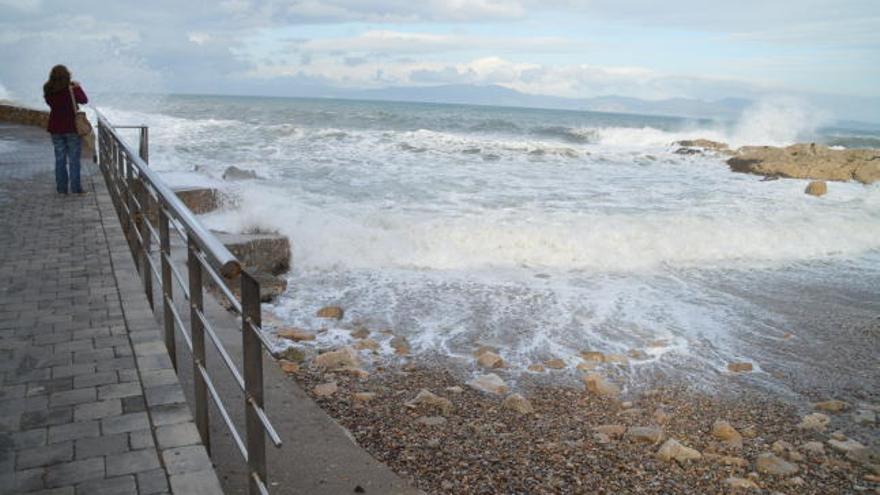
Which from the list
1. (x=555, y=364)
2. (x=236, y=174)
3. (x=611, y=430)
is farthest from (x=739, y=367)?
(x=236, y=174)

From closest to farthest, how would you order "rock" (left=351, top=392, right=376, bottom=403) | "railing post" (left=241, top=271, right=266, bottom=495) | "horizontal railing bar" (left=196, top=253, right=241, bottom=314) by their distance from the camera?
"railing post" (left=241, top=271, right=266, bottom=495)
"horizontal railing bar" (left=196, top=253, right=241, bottom=314)
"rock" (left=351, top=392, right=376, bottom=403)

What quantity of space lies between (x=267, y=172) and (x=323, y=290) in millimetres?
10784

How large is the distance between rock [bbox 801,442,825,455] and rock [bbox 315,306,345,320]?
4.44 metres

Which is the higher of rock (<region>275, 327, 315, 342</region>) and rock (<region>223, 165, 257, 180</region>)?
rock (<region>223, 165, 257, 180</region>)

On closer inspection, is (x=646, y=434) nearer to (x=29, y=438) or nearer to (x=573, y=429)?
(x=573, y=429)

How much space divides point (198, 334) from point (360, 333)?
4091 mm

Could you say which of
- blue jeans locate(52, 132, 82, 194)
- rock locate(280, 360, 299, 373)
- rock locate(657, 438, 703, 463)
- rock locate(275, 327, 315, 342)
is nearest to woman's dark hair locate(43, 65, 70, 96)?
blue jeans locate(52, 132, 82, 194)

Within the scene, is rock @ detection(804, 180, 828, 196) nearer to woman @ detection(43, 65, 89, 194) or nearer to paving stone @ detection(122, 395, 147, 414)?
woman @ detection(43, 65, 89, 194)

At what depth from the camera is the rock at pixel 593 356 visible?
619 cm

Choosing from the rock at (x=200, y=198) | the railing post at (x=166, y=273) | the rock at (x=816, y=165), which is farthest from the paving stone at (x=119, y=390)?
the rock at (x=816, y=165)

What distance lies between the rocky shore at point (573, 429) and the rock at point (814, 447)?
1 centimetres

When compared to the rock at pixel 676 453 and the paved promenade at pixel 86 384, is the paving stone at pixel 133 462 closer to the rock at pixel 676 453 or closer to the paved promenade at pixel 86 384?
the paved promenade at pixel 86 384

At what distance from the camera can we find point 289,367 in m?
5.54

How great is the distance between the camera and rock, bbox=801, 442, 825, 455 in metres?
4.62
